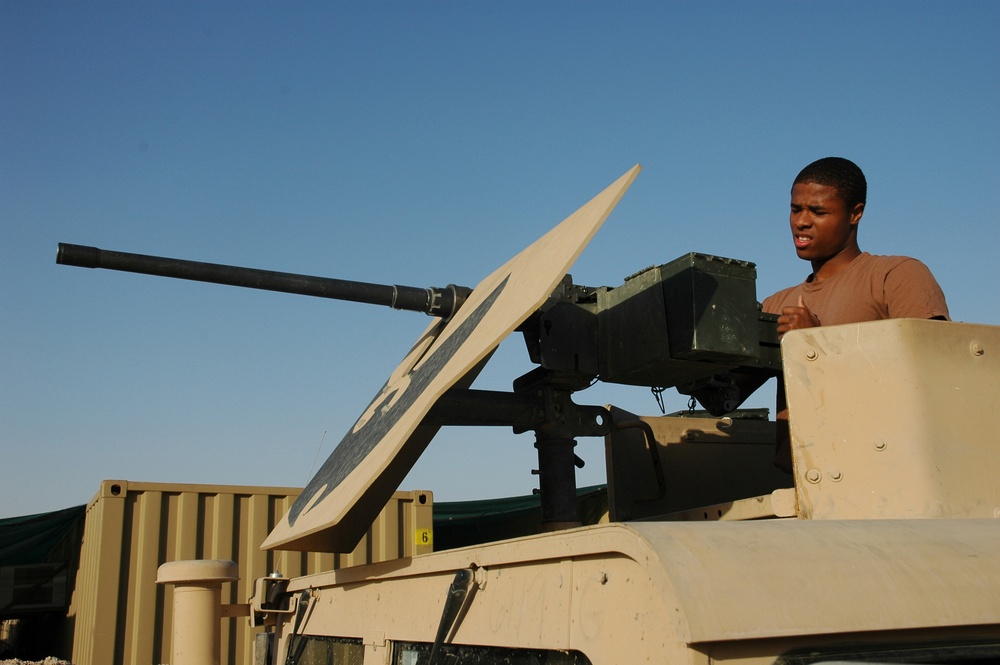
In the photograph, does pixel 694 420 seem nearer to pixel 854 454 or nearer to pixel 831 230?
pixel 831 230

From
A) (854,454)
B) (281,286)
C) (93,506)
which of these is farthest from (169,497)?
(854,454)

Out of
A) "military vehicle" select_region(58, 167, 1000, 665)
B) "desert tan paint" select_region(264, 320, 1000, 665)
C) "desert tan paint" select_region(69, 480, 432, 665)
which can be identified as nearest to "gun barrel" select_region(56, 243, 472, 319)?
"military vehicle" select_region(58, 167, 1000, 665)

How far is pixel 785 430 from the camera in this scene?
281cm

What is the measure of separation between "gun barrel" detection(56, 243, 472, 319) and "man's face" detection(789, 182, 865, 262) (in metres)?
1.10

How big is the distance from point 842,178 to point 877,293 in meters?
0.40

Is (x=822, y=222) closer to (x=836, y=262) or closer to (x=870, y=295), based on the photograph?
(x=836, y=262)

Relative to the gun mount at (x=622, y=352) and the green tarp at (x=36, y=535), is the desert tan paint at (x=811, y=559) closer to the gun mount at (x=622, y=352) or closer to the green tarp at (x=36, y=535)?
the gun mount at (x=622, y=352)

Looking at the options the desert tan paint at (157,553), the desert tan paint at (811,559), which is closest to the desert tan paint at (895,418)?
the desert tan paint at (811,559)

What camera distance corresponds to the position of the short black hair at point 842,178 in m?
2.89

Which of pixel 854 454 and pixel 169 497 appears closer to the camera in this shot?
pixel 854 454

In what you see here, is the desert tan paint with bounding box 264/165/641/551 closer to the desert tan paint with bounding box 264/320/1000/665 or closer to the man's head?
the desert tan paint with bounding box 264/320/1000/665

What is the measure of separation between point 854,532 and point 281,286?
2.56 metres

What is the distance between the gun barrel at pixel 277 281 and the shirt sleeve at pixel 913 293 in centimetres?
136

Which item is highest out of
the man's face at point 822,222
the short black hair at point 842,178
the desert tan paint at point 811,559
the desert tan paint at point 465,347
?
the short black hair at point 842,178
